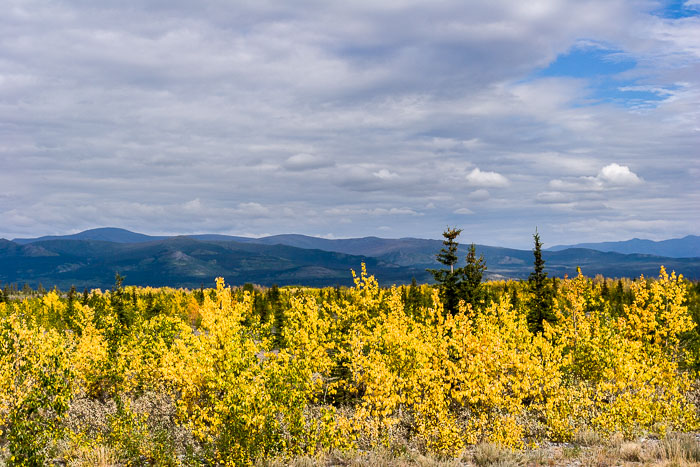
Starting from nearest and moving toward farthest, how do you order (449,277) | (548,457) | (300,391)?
(548,457) → (300,391) → (449,277)

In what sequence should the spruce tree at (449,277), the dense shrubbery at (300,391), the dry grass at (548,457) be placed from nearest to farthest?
the dense shrubbery at (300,391)
the dry grass at (548,457)
the spruce tree at (449,277)

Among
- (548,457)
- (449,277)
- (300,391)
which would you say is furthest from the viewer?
(449,277)

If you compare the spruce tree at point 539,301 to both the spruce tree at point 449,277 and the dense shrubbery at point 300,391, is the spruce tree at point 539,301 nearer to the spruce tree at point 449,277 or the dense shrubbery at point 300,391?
the spruce tree at point 449,277

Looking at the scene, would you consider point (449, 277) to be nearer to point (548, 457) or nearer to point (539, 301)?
point (539, 301)

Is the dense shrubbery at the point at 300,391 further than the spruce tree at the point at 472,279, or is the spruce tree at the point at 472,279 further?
the spruce tree at the point at 472,279

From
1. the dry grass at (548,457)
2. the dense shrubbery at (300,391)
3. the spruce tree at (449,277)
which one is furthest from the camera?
the spruce tree at (449,277)

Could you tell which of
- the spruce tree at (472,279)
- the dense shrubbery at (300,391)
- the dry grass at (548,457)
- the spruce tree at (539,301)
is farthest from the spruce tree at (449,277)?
the dry grass at (548,457)

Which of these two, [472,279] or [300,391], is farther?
[472,279]

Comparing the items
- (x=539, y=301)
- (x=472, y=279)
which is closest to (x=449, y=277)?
(x=472, y=279)

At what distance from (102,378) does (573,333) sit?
2020 cm

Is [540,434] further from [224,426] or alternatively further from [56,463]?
[56,463]

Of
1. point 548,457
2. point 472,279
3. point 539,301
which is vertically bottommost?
point 548,457

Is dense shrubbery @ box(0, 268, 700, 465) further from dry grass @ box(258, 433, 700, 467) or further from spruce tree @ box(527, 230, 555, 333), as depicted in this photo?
spruce tree @ box(527, 230, 555, 333)

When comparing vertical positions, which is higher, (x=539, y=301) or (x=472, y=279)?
(x=472, y=279)
